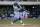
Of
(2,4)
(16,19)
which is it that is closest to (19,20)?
(16,19)

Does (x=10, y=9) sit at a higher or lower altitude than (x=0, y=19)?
higher

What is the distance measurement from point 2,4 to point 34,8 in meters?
0.40

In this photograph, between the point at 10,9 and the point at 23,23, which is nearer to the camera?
the point at 23,23

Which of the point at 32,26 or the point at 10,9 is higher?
the point at 10,9

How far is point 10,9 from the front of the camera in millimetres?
1107

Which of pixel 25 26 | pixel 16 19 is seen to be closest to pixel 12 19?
pixel 16 19

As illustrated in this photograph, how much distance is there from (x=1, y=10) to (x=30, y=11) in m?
0.37

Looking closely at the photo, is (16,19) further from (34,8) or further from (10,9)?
(34,8)

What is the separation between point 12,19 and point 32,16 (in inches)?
9.8

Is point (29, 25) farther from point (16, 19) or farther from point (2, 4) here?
point (2, 4)

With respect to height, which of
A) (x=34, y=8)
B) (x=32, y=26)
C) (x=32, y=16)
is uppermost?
(x=34, y=8)

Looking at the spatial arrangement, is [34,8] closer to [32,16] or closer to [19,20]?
[32,16]

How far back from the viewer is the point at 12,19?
1.05 metres

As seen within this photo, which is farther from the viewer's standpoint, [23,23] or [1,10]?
[1,10]
